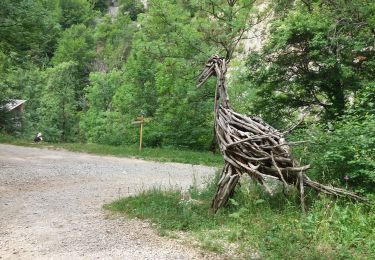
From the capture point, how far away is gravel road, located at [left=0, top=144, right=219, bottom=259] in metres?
5.00

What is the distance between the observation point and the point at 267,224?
5477 millimetres

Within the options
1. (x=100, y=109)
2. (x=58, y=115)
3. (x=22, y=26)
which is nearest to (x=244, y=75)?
(x=22, y=26)

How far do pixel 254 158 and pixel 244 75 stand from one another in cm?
815

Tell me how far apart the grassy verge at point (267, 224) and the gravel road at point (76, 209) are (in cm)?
39

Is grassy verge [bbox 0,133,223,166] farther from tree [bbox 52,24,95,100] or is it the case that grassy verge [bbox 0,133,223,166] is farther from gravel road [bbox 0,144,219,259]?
tree [bbox 52,24,95,100]

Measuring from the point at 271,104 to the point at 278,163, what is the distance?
806 cm

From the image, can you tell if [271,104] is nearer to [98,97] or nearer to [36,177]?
[36,177]

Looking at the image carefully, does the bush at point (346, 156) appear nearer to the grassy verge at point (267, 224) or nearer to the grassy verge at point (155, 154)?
the grassy verge at point (267, 224)

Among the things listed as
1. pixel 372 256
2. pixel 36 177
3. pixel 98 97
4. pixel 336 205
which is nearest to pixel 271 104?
pixel 36 177

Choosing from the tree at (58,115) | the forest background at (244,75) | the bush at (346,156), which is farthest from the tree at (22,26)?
the tree at (58,115)

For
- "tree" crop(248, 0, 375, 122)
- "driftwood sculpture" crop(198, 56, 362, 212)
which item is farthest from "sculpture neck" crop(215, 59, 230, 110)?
"tree" crop(248, 0, 375, 122)

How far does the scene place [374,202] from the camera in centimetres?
563

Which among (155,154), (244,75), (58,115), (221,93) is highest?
(244,75)

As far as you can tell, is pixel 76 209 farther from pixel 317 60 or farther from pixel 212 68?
pixel 317 60
